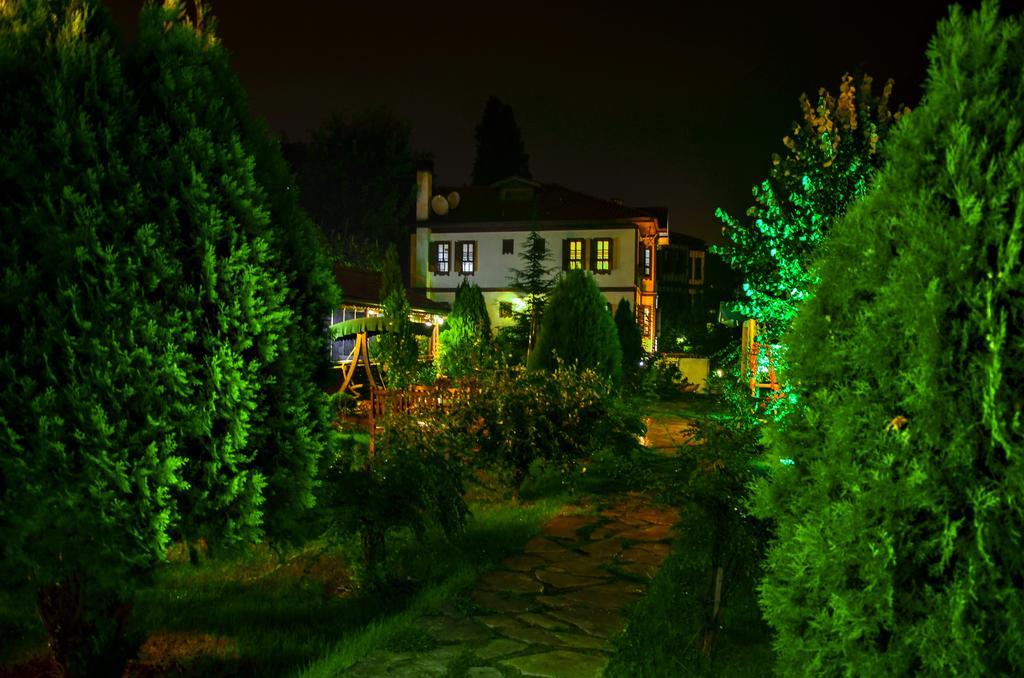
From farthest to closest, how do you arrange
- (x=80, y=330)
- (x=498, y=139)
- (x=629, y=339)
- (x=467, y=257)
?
(x=498, y=139), (x=467, y=257), (x=629, y=339), (x=80, y=330)

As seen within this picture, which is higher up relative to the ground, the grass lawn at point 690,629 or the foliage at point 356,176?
the foliage at point 356,176

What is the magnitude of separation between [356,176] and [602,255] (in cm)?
1846

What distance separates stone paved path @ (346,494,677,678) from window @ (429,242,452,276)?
30827 millimetres

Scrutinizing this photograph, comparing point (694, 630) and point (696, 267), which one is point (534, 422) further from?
point (696, 267)

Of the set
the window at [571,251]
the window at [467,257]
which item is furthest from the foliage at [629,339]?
the window at [467,257]

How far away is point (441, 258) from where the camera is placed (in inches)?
1501

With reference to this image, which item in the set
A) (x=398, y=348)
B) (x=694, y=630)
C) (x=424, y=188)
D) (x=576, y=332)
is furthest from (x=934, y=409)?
(x=424, y=188)

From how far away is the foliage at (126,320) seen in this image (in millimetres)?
3277

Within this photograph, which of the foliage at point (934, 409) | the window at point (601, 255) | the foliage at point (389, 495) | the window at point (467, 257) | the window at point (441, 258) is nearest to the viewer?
the foliage at point (934, 409)

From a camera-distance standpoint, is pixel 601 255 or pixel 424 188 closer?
pixel 601 255

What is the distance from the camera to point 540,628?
4758 mm

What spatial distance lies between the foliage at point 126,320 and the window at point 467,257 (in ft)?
111

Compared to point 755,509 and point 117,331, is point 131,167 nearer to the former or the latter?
point 117,331

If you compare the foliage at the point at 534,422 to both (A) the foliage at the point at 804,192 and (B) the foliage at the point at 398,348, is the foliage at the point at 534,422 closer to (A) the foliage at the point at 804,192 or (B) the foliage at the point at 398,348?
(A) the foliage at the point at 804,192
